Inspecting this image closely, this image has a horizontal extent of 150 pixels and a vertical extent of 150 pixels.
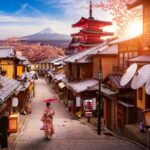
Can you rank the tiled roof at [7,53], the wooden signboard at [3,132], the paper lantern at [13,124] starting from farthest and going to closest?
the tiled roof at [7,53], the paper lantern at [13,124], the wooden signboard at [3,132]

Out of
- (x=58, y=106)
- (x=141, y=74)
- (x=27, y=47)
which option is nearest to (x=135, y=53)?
(x=141, y=74)

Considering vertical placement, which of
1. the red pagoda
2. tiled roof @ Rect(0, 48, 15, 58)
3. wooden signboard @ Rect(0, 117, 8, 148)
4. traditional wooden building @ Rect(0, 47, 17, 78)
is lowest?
wooden signboard @ Rect(0, 117, 8, 148)

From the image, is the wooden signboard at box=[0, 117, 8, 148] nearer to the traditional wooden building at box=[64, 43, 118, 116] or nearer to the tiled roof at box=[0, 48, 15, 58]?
the traditional wooden building at box=[64, 43, 118, 116]

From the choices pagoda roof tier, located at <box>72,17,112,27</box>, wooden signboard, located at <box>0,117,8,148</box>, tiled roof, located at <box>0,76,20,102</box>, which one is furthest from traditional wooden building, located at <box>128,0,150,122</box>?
pagoda roof tier, located at <box>72,17,112,27</box>

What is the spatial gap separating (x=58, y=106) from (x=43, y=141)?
25.1 metres

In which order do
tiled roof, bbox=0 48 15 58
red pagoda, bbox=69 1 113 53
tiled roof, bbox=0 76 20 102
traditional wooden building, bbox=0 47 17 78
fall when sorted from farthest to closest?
red pagoda, bbox=69 1 113 53, tiled roof, bbox=0 48 15 58, traditional wooden building, bbox=0 47 17 78, tiled roof, bbox=0 76 20 102

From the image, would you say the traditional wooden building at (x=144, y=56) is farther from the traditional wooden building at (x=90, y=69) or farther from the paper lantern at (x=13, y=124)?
the traditional wooden building at (x=90, y=69)

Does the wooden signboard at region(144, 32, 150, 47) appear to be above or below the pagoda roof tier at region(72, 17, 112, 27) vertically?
below

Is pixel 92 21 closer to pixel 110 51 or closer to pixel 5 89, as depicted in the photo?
pixel 110 51

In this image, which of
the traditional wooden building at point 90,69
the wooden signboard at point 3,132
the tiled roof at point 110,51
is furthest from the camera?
the tiled roof at point 110,51

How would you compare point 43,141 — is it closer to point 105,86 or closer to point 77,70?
point 105,86

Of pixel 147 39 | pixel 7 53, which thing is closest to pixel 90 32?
pixel 7 53

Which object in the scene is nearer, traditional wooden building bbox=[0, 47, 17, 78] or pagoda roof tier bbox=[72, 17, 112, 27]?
traditional wooden building bbox=[0, 47, 17, 78]

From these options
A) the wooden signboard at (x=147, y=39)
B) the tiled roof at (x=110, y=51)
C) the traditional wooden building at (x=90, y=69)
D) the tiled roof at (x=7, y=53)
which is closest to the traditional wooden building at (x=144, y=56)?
the wooden signboard at (x=147, y=39)
